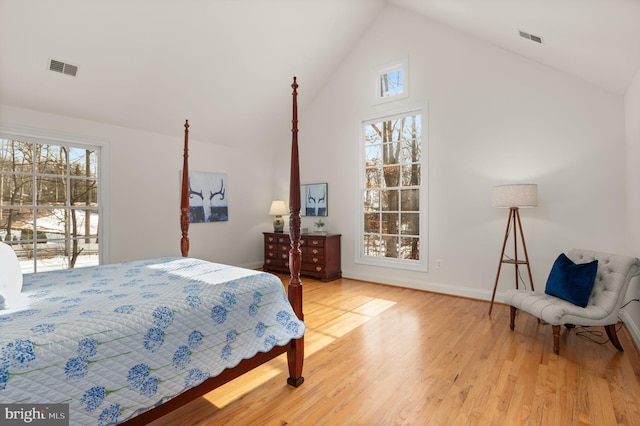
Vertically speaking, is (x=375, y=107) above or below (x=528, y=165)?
above

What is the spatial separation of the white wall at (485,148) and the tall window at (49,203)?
11.7ft

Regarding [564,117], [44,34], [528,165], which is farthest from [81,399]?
[564,117]

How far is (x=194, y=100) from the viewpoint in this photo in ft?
15.1

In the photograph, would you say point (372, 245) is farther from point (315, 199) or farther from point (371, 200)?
point (315, 199)

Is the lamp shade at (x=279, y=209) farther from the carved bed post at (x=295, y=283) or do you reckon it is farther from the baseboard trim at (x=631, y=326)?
the baseboard trim at (x=631, y=326)

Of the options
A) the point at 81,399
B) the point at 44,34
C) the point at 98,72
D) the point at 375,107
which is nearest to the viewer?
the point at 81,399

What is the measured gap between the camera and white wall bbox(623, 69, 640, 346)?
2771 millimetres

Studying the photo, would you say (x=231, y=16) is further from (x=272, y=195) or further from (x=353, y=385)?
(x=353, y=385)

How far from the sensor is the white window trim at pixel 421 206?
180 inches

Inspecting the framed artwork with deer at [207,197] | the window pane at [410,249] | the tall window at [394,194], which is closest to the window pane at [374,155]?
the tall window at [394,194]

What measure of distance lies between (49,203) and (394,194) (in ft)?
14.7

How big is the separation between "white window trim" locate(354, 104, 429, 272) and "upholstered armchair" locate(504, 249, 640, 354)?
1.82 metres

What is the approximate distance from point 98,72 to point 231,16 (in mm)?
1596

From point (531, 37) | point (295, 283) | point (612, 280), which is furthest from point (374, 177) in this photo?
point (295, 283)
